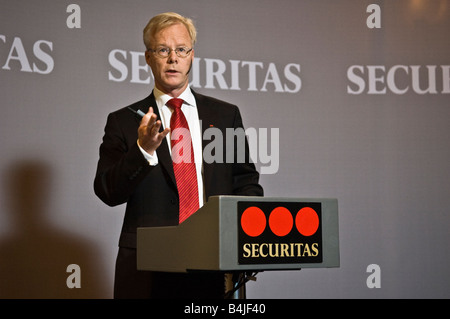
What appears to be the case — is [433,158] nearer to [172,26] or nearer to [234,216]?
[172,26]

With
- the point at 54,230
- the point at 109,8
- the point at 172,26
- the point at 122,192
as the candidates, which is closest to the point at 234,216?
the point at 122,192

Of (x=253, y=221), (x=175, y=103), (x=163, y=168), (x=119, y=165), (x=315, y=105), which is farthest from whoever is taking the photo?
(x=315, y=105)

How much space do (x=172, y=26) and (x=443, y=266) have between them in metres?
2.16

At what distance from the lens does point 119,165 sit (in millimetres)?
1831

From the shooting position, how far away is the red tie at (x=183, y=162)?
214cm

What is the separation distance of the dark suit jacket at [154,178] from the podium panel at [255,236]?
1.44 ft

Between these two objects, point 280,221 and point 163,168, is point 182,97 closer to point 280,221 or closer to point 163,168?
point 163,168

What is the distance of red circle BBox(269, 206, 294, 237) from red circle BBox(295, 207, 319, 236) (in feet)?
0.06

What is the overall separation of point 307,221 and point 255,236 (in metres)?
0.13

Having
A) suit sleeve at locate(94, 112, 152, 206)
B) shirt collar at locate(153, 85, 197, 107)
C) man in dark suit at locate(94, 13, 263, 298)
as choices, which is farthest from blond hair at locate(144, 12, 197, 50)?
suit sleeve at locate(94, 112, 152, 206)

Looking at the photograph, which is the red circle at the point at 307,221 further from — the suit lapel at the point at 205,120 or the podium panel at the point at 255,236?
the suit lapel at the point at 205,120

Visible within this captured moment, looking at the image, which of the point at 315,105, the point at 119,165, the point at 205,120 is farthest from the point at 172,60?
the point at 315,105

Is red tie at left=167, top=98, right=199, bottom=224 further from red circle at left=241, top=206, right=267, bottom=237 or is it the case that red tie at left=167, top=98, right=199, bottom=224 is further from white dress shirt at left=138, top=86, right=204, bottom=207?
red circle at left=241, top=206, right=267, bottom=237

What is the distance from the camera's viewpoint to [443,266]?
11.8ft
